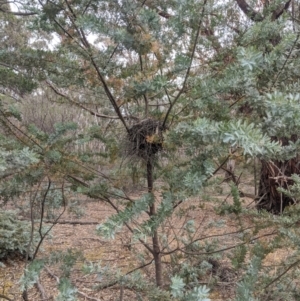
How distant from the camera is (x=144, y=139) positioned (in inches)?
57.5

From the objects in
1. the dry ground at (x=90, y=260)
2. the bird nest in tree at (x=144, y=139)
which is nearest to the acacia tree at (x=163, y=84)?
the bird nest in tree at (x=144, y=139)

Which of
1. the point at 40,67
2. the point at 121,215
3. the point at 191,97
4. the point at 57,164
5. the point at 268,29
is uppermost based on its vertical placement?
the point at 40,67

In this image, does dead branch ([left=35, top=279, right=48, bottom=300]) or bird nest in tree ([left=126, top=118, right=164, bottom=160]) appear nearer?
bird nest in tree ([left=126, top=118, right=164, bottom=160])

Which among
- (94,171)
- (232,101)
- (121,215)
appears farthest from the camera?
(94,171)

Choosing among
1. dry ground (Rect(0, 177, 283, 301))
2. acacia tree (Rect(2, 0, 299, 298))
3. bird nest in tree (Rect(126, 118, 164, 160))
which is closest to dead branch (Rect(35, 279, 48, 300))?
dry ground (Rect(0, 177, 283, 301))

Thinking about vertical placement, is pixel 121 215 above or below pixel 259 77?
below

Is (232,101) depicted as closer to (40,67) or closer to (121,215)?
(121,215)

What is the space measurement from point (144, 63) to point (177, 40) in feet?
0.51

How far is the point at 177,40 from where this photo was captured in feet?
4.50

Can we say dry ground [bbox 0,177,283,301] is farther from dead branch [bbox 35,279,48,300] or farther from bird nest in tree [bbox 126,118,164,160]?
bird nest in tree [bbox 126,118,164,160]

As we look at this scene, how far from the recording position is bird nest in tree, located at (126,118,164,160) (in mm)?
1429

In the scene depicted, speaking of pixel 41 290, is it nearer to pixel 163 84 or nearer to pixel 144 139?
pixel 144 139

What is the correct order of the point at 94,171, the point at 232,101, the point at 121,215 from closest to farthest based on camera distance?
the point at 121,215 → the point at 232,101 → the point at 94,171

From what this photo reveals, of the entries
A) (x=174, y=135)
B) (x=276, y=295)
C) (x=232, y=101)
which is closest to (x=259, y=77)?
(x=232, y=101)
